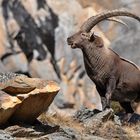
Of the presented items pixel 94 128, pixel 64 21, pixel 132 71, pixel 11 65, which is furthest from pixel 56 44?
pixel 94 128

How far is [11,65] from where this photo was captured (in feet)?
132

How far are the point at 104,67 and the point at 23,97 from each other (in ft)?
20.3

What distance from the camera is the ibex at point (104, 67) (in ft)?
57.5

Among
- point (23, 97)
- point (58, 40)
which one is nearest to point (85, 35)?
point (23, 97)

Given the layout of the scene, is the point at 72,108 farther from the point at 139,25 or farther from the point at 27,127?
the point at 27,127

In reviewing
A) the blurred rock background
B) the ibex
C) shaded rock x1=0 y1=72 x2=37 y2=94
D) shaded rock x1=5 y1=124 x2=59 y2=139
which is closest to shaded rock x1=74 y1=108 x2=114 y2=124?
the ibex

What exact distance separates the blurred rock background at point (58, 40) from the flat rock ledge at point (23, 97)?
27.3m

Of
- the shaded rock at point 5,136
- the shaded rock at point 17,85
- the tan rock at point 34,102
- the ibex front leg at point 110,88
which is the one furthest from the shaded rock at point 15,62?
the shaded rock at point 5,136

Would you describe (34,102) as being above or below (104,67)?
above

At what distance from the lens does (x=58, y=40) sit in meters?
44.5

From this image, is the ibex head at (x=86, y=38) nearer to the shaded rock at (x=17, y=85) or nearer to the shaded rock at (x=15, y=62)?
A: the shaded rock at (x=17, y=85)

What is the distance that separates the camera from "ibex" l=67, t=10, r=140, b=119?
17516 mm

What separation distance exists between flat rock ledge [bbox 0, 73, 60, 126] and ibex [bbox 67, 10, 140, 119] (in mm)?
5282

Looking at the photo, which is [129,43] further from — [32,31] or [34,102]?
[34,102]
